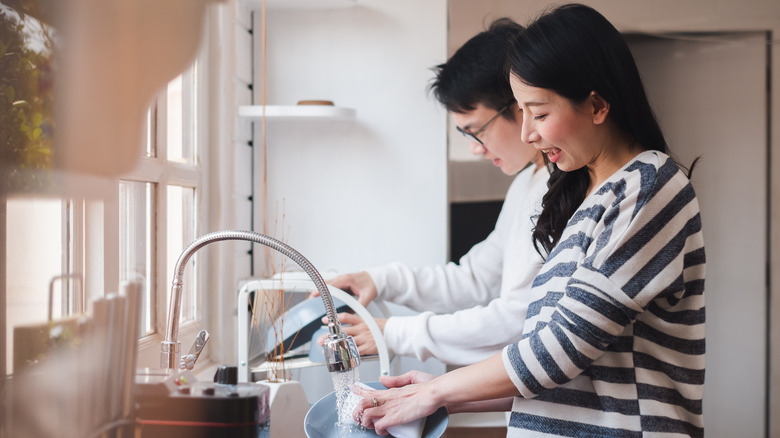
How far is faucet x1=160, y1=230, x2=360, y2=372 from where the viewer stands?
0.46 meters

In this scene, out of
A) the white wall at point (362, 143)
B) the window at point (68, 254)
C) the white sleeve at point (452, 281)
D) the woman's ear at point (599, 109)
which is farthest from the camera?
the white wall at point (362, 143)

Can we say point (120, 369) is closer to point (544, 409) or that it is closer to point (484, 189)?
point (544, 409)

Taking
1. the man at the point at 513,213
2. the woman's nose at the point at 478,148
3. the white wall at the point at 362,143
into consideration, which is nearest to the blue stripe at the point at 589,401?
the man at the point at 513,213

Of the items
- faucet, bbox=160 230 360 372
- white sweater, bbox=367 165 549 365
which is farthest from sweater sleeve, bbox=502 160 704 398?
white sweater, bbox=367 165 549 365

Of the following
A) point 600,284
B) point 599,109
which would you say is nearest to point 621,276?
point 600,284

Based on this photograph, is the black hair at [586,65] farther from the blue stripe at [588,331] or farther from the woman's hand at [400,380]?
the woman's hand at [400,380]

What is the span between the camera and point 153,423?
274 mm

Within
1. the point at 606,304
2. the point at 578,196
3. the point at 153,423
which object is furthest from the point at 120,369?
the point at 578,196

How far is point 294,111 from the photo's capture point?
2035 millimetres

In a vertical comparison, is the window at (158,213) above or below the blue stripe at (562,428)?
above

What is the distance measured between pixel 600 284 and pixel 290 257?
38 cm

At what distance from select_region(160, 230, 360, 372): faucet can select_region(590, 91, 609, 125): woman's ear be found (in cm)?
44

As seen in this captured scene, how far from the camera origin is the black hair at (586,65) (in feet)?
2.93

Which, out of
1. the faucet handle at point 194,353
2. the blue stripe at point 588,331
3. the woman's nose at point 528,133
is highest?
the woman's nose at point 528,133
